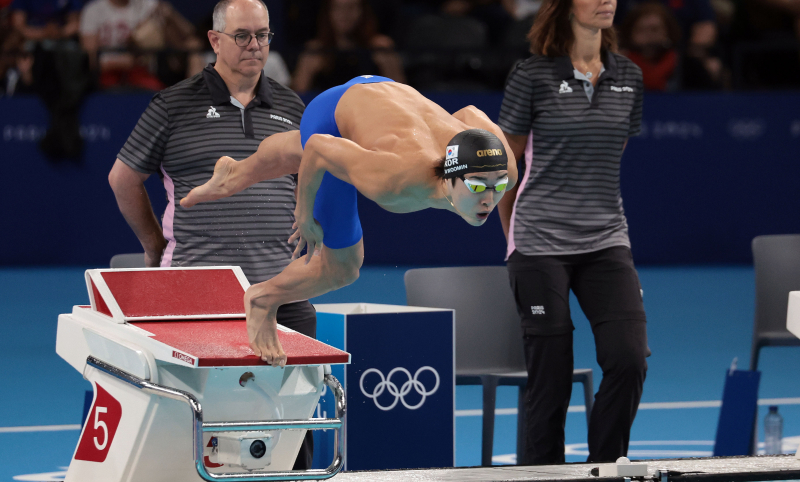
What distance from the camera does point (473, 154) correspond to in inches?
111

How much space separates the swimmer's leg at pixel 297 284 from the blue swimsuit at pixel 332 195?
4 centimetres

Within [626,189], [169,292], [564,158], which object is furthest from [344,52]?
[169,292]

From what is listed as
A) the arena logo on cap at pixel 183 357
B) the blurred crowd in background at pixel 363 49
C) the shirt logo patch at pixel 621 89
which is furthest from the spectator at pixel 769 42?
the arena logo on cap at pixel 183 357

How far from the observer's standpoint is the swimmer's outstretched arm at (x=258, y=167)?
351 cm

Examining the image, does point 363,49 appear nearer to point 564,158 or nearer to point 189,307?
point 564,158

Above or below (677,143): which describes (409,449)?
below

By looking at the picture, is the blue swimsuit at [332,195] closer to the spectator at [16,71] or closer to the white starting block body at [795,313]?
the white starting block body at [795,313]

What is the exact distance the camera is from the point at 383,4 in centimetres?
1250

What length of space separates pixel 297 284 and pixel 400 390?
1.37m

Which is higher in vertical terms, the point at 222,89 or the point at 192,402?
the point at 222,89

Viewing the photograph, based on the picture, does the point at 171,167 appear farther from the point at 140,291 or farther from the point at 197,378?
the point at 197,378

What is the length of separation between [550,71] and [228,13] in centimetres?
131

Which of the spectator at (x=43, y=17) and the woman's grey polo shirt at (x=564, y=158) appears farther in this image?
the spectator at (x=43, y=17)

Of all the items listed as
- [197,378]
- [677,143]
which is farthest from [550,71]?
[677,143]
